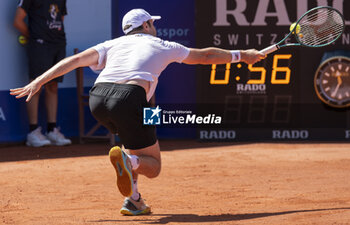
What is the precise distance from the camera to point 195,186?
7.77 metres

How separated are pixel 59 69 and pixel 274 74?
5.77 metres

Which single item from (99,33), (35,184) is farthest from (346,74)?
(35,184)

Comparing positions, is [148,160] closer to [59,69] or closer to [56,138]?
[59,69]

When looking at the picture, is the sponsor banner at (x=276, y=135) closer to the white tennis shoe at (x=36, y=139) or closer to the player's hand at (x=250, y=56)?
the white tennis shoe at (x=36, y=139)

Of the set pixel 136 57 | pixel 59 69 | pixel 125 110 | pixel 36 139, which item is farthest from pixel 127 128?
pixel 36 139

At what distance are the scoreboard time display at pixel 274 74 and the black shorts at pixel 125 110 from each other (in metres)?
5.35

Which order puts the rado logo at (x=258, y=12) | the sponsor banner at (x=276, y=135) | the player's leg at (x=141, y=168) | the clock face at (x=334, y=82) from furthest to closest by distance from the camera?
the sponsor banner at (x=276, y=135) < the rado logo at (x=258, y=12) < the clock face at (x=334, y=82) < the player's leg at (x=141, y=168)

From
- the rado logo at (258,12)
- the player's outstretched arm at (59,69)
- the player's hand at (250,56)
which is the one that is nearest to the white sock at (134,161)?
the player's outstretched arm at (59,69)

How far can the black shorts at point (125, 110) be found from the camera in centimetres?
576

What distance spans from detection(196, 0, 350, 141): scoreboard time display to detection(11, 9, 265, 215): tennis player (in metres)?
4.88

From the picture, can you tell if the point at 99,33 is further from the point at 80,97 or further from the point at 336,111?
the point at 336,111

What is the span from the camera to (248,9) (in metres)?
11.1

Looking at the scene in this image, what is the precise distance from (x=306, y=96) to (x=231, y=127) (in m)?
1.26

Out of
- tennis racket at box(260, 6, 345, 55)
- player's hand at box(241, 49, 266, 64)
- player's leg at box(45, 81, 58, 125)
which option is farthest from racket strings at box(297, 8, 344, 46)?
player's leg at box(45, 81, 58, 125)
